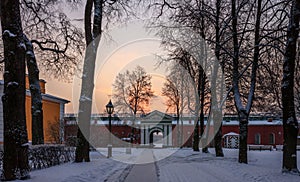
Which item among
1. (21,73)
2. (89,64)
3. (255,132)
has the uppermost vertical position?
(89,64)

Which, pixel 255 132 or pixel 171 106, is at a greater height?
pixel 171 106

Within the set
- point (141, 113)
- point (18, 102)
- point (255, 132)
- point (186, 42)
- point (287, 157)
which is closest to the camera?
point (18, 102)

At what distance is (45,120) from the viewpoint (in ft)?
102

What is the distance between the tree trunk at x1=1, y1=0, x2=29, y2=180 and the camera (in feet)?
30.0

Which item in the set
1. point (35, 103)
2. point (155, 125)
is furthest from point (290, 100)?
point (155, 125)

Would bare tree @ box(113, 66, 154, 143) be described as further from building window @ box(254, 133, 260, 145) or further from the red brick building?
building window @ box(254, 133, 260, 145)

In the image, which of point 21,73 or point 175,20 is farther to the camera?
point 175,20

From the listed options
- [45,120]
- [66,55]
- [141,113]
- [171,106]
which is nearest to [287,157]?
[66,55]

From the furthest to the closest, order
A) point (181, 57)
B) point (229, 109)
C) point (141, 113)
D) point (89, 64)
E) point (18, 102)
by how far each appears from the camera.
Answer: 1. point (141, 113)
2. point (229, 109)
3. point (181, 57)
4. point (89, 64)
5. point (18, 102)

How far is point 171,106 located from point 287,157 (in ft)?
117

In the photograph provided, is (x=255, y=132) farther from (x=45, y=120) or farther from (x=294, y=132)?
(x=294, y=132)

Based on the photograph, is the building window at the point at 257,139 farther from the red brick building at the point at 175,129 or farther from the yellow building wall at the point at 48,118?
the yellow building wall at the point at 48,118

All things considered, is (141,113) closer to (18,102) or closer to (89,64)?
(89,64)

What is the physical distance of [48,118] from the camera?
3150cm
